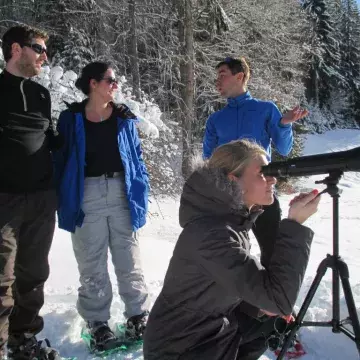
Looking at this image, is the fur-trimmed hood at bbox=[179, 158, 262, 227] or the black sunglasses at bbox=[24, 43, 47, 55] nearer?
the fur-trimmed hood at bbox=[179, 158, 262, 227]

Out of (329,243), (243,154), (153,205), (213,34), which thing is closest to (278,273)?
(243,154)

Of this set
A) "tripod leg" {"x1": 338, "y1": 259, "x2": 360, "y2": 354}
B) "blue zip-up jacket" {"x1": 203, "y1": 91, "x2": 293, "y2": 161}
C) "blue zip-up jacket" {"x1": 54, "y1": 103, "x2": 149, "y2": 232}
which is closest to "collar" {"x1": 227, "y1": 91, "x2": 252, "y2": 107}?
"blue zip-up jacket" {"x1": 203, "y1": 91, "x2": 293, "y2": 161}

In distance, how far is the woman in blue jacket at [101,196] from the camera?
2771 millimetres

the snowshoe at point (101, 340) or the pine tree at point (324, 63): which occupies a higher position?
the pine tree at point (324, 63)

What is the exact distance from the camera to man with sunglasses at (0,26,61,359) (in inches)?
94.6

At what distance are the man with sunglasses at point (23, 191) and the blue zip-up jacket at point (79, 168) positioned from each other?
129mm

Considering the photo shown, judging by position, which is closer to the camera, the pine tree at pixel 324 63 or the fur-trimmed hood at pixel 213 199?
the fur-trimmed hood at pixel 213 199

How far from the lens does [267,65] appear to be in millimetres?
15305

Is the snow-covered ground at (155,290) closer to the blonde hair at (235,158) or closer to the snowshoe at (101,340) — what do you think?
the snowshoe at (101,340)

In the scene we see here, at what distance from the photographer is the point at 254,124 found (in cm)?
295

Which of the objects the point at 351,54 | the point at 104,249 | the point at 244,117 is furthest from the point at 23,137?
the point at 351,54

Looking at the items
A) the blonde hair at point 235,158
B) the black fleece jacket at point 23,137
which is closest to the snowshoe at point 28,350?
the black fleece jacket at point 23,137

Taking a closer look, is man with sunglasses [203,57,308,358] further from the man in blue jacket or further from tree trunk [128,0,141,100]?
tree trunk [128,0,141,100]

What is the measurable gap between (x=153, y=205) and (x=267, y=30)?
870 centimetres
